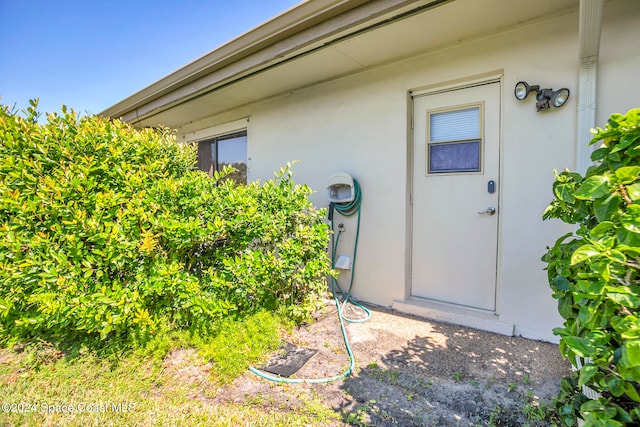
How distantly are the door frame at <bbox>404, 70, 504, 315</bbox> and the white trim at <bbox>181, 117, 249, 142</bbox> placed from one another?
9.07ft

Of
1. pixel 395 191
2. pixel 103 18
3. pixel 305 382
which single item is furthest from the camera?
pixel 103 18

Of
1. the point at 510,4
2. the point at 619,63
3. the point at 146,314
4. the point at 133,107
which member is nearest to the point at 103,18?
the point at 133,107

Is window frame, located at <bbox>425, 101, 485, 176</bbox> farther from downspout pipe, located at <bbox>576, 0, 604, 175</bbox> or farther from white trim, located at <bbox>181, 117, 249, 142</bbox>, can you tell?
white trim, located at <bbox>181, 117, 249, 142</bbox>

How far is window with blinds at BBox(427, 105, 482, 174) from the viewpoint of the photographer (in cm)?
293

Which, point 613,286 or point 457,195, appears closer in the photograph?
point 613,286

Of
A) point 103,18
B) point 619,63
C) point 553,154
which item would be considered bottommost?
point 553,154

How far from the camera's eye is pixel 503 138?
270 centimetres

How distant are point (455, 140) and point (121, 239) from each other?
3007mm

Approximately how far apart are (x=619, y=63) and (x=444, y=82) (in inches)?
48.7

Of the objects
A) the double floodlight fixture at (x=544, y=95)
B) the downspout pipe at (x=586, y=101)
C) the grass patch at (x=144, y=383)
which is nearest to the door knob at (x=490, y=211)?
the downspout pipe at (x=586, y=101)

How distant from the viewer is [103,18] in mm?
5438

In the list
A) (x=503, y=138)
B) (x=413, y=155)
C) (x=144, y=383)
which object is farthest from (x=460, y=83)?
(x=144, y=383)

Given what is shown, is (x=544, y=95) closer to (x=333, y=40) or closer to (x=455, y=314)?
(x=333, y=40)

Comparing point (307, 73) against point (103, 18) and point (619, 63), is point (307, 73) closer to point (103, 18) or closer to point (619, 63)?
point (619, 63)
